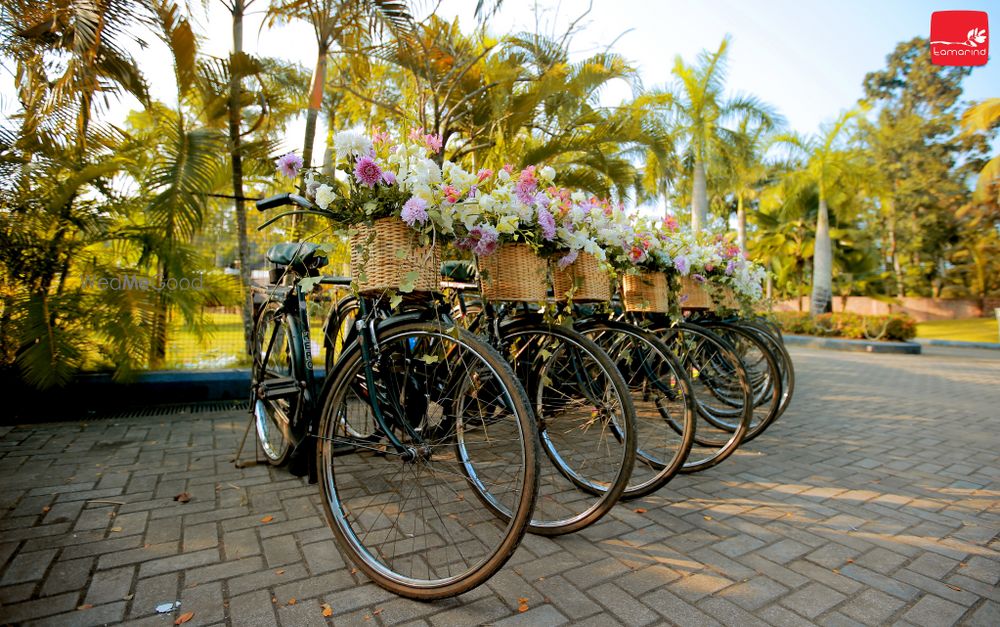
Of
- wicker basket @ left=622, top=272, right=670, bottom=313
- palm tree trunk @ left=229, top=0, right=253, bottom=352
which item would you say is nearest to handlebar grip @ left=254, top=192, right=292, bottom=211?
wicker basket @ left=622, top=272, right=670, bottom=313

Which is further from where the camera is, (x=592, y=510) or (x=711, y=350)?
(x=711, y=350)

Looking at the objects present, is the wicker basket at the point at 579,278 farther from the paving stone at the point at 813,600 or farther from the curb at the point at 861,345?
the curb at the point at 861,345

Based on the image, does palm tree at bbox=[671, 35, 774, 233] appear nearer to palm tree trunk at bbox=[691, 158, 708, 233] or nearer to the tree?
palm tree trunk at bbox=[691, 158, 708, 233]

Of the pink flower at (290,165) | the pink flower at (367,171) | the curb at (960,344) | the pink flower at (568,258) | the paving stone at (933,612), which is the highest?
the pink flower at (290,165)

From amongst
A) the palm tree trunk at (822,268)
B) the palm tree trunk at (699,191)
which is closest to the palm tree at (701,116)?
the palm tree trunk at (699,191)

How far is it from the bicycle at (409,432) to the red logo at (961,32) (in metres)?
12.0

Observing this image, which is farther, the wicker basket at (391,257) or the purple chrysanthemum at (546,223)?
the purple chrysanthemum at (546,223)

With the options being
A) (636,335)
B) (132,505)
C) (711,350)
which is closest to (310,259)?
(132,505)

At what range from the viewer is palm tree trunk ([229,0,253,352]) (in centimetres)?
592

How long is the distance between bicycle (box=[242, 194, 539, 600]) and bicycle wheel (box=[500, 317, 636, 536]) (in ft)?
0.78

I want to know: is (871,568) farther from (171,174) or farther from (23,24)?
(23,24)

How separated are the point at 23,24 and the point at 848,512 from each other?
24.4ft

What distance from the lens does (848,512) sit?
9.20 ft

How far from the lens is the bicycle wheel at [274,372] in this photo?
3002 millimetres
